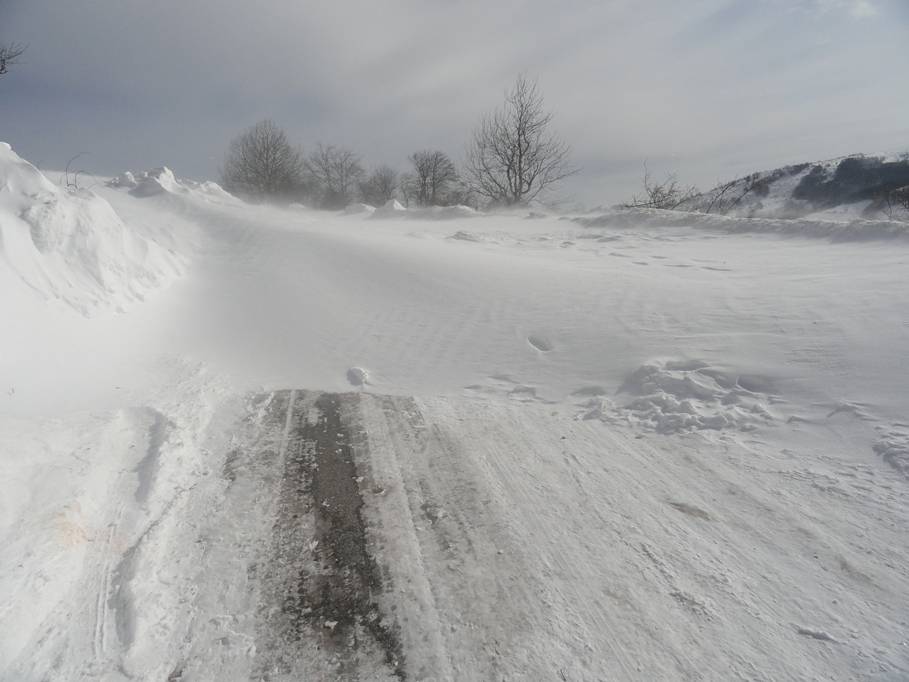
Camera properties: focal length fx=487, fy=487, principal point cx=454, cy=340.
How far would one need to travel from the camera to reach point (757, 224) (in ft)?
37.4

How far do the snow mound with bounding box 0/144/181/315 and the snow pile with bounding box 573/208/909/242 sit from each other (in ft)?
38.9

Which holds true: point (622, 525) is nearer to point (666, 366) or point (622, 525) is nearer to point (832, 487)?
point (832, 487)

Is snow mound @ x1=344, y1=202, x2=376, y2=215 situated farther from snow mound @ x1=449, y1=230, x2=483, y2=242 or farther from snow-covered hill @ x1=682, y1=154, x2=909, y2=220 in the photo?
snow-covered hill @ x1=682, y1=154, x2=909, y2=220

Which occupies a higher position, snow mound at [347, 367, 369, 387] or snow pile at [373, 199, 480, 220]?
snow pile at [373, 199, 480, 220]

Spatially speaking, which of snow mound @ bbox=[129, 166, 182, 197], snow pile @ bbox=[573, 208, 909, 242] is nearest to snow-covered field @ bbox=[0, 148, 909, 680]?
snow pile @ bbox=[573, 208, 909, 242]

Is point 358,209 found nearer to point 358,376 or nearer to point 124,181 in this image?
point 124,181

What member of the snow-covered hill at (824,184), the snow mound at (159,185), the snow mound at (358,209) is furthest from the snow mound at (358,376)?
the snow-covered hill at (824,184)

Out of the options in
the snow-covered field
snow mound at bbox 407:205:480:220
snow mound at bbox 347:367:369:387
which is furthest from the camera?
snow mound at bbox 407:205:480:220

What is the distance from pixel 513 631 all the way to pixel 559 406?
2600 millimetres

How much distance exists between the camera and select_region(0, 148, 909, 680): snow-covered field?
7.15ft

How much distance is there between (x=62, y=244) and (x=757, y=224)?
520 inches

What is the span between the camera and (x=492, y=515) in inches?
120

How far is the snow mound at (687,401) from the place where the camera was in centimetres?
395

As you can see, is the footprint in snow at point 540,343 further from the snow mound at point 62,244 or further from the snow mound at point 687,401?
the snow mound at point 62,244
